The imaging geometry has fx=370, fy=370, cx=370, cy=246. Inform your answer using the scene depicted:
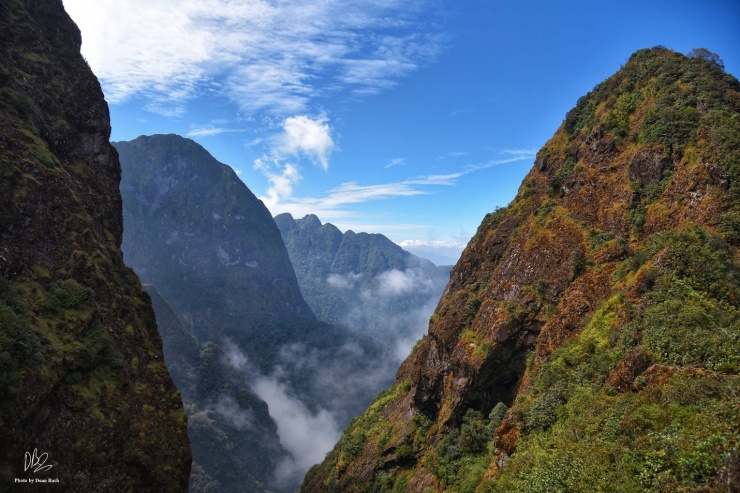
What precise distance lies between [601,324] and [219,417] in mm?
161273

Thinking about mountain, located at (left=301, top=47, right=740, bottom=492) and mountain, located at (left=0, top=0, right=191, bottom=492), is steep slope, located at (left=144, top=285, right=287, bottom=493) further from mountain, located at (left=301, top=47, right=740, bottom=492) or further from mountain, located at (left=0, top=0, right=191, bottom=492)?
→ mountain, located at (left=0, top=0, right=191, bottom=492)

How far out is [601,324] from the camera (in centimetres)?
2195

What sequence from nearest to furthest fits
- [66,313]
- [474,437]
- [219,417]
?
[66,313], [474,437], [219,417]

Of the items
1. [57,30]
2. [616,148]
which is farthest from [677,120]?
[57,30]

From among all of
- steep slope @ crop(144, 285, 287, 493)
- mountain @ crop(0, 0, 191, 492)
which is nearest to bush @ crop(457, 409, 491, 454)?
mountain @ crop(0, 0, 191, 492)

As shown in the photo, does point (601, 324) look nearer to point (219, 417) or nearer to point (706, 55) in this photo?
point (706, 55)

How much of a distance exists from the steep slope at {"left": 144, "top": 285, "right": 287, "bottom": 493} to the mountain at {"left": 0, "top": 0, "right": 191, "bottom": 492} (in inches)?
4263

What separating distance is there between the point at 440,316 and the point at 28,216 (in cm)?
3925

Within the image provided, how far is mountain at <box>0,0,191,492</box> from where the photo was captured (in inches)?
867

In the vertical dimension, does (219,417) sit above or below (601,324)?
below

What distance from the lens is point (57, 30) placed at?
44938 millimetres

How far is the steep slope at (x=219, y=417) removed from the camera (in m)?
128

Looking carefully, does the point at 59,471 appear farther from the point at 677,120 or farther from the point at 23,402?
the point at 677,120

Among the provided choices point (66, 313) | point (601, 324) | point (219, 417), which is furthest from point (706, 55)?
point (219, 417)
